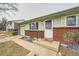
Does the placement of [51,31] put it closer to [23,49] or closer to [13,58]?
[23,49]

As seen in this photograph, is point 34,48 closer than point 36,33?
Yes

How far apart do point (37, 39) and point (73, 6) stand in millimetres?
860

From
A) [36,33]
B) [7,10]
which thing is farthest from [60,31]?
[7,10]

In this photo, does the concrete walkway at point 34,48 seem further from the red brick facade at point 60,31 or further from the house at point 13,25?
the red brick facade at point 60,31

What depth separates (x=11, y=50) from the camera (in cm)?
254

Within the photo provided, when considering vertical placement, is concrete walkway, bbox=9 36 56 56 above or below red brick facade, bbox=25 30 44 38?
below

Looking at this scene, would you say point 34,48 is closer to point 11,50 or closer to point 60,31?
point 11,50

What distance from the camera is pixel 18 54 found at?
2510 mm

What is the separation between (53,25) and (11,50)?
0.86m

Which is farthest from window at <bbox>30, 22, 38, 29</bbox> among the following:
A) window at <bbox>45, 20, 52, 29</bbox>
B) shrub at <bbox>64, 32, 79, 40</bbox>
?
shrub at <bbox>64, 32, 79, 40</bbox>

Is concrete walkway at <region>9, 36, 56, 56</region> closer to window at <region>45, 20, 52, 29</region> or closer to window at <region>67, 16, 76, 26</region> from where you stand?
window at <region>45, 20, 52, 29</region>

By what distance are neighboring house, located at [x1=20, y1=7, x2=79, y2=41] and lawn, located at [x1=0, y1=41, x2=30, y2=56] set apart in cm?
27

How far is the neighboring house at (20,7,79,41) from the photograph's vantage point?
2494 millimetres

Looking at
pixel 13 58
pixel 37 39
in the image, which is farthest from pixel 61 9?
pixel 13 58
